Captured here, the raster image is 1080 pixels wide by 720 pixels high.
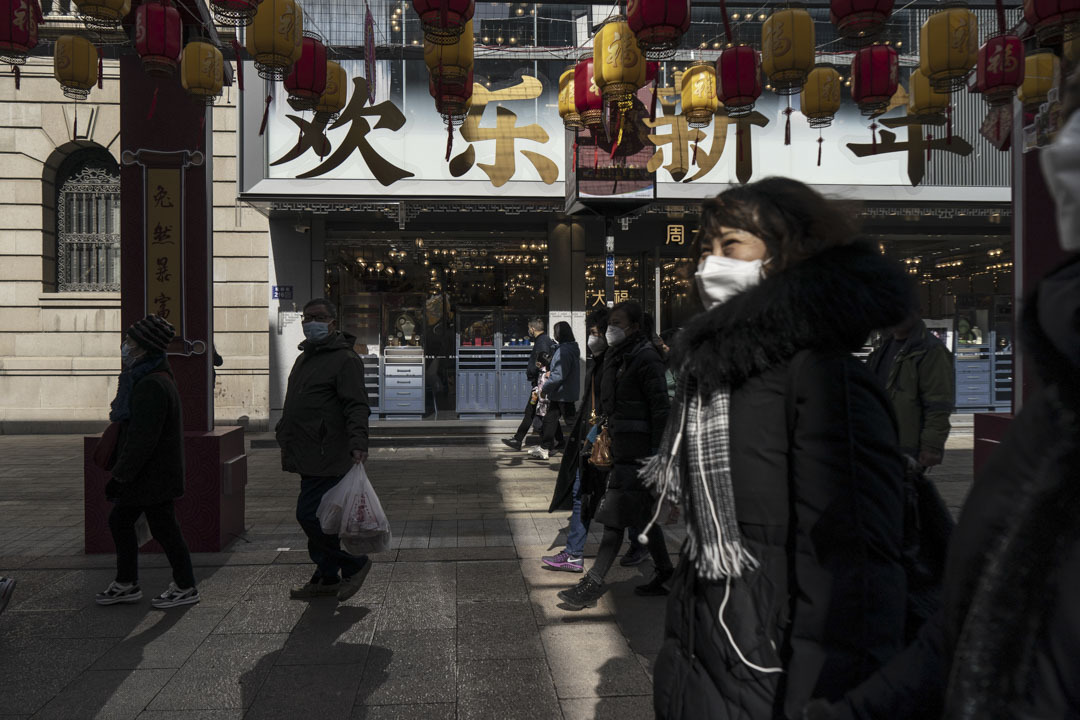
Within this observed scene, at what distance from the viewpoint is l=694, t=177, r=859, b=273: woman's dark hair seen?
1.85 m

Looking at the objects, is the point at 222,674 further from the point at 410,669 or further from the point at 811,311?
the point at 811,311

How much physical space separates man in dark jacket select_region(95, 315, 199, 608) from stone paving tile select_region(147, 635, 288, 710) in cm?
78

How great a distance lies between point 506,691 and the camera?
12.2 ft

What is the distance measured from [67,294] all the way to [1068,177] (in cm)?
1606

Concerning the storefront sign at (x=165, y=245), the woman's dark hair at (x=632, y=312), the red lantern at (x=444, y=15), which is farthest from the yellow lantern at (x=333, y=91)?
the woman's dark hair at (x=632, y=312)

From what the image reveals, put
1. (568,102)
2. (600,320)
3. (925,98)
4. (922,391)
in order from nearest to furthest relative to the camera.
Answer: (922,391) < (600,320) < (925,98) < (568,102)

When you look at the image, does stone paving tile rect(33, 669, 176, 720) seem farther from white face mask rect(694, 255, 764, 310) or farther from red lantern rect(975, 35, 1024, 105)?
red lantern rect(975, 35, 1024, 105)

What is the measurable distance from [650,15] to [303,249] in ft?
31.2

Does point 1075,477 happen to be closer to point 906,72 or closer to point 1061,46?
point 1061,46

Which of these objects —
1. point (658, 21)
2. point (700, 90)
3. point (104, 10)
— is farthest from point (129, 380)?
point (700, 90)

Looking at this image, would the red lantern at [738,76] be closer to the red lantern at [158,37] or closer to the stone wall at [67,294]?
the red lantern at [158,37]

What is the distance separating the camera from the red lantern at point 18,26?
6.11 meters

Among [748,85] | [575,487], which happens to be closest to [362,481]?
[575,487]

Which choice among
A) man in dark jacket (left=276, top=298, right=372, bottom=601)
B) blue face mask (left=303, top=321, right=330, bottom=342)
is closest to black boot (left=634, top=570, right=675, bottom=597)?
man in dark jacket (left=276, top=298, right=372, bottom=601)
